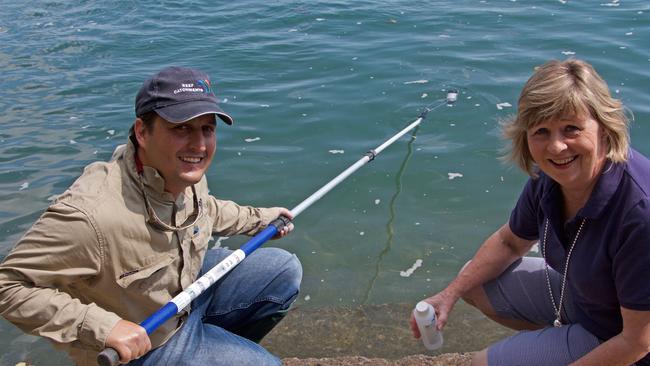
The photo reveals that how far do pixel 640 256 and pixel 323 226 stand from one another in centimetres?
361

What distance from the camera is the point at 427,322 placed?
3.53 m

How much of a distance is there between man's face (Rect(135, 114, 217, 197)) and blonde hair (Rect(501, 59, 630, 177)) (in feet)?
4.81

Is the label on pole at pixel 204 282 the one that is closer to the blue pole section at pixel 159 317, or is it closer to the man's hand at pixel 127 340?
the blue pole section at pixel 159 317

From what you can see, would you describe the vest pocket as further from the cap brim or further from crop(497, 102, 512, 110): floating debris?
crop(497, 102, 512, 110): floating debris

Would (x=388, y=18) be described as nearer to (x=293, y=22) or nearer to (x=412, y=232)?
(x=293, y=22)

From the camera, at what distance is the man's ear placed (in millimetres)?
3051

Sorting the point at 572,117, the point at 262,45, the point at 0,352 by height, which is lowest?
the point at 0,352

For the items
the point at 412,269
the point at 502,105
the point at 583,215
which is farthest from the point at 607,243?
the point at 502,105

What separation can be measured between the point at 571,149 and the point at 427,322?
1240 mm

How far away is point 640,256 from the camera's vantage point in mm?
2625

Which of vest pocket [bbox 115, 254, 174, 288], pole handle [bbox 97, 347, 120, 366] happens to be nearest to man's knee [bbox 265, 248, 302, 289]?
vest pocket [bbox 115, 254, 174, 288]

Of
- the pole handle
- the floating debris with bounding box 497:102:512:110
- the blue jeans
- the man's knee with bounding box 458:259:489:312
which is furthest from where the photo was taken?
the floating debris with bounding box 497:102:512:110

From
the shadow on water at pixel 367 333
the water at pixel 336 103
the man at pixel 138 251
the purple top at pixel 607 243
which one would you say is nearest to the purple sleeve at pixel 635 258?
the purple top at pixel 607 243

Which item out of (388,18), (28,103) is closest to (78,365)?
(28,103)
